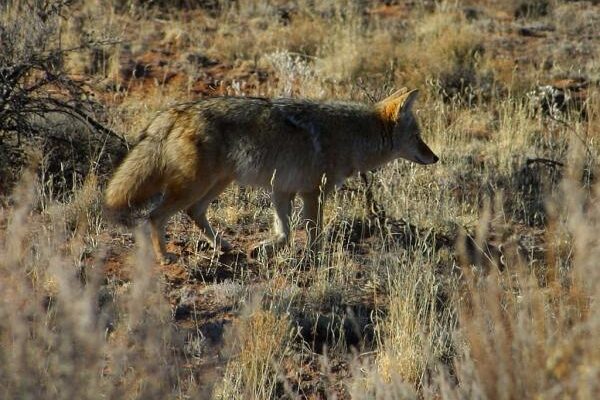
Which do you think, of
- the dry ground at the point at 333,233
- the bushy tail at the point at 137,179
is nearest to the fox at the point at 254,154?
the bushy tail at the point at 137,179

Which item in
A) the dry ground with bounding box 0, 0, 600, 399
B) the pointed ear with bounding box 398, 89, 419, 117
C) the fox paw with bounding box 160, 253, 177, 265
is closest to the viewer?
the dry ground with bounding box 0, 0, 600, 399

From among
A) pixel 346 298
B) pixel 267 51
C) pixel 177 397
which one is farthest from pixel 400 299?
pixel 267 51

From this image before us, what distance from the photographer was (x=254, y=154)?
22.8 feet

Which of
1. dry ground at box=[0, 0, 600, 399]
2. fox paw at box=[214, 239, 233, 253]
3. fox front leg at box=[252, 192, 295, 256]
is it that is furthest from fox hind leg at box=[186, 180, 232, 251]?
fox front leg at box=[252, 192, 295, 256]

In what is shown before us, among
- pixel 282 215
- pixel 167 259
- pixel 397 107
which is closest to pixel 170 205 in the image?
pixel 167 259

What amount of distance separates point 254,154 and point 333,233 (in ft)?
3.89

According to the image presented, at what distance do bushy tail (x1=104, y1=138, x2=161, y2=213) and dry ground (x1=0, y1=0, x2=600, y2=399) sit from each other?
0.24 meters

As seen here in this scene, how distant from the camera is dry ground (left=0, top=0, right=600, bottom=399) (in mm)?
3523

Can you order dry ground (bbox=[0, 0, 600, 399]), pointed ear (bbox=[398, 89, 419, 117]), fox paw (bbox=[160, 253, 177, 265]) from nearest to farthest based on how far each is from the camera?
1. dry ground (bbox=[0, 0, 600, 399])
2. fox paw (bbox=[160, 253, 177, 265])
3. pointed ear (bbox=[398, 89, 419, 117])

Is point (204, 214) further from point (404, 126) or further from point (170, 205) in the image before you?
point (404, 126)

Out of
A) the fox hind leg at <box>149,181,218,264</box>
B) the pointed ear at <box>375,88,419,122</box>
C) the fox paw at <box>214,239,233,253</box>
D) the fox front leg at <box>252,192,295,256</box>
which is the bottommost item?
the fox paw at <box>214,239,233,253</box>

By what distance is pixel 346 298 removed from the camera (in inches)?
256

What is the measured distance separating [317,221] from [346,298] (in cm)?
96

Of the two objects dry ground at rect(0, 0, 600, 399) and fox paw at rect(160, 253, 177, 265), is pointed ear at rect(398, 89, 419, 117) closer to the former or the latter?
dry ground at rect(0, 0, 600, 399)
